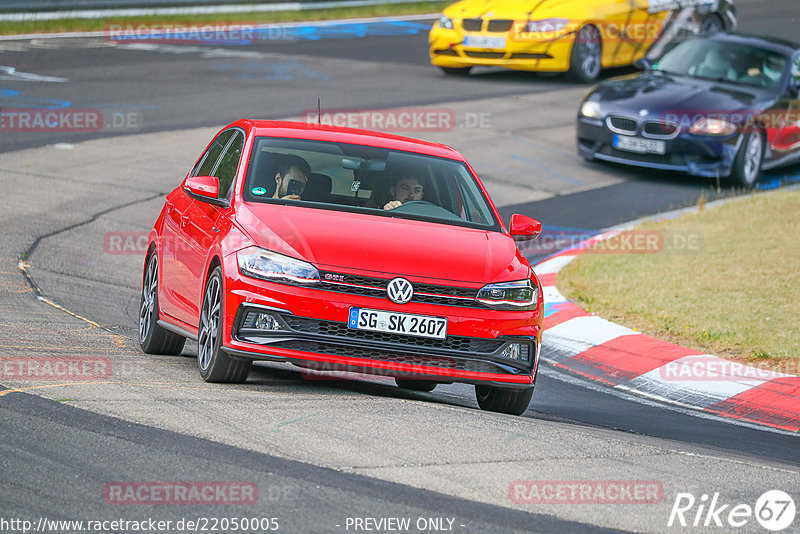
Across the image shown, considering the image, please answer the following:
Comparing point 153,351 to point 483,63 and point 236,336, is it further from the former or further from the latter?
point 483,63

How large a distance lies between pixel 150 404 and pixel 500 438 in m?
1.72

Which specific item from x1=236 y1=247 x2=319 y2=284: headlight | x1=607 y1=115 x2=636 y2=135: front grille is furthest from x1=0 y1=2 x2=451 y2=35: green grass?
x1=236 y1=247 x2=319 y2=284: headlight

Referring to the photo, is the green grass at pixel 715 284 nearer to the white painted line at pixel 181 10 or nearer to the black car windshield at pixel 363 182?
the black car windshield at pixel 363 182

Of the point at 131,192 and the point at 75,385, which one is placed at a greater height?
the point at 75,385

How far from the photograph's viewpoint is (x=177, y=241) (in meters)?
8.20

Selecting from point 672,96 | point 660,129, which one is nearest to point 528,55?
point 672,96

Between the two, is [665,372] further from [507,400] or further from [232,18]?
[232,18]

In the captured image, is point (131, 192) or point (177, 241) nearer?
point (177, 241)

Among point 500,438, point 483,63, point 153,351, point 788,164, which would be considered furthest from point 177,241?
point 483,63

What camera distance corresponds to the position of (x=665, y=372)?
9.03m

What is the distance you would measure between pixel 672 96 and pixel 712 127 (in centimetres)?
77

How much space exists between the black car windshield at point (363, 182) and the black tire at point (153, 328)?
50.3 inches

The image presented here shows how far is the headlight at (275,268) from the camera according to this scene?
6801 mm

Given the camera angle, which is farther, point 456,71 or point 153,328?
point 456,71
